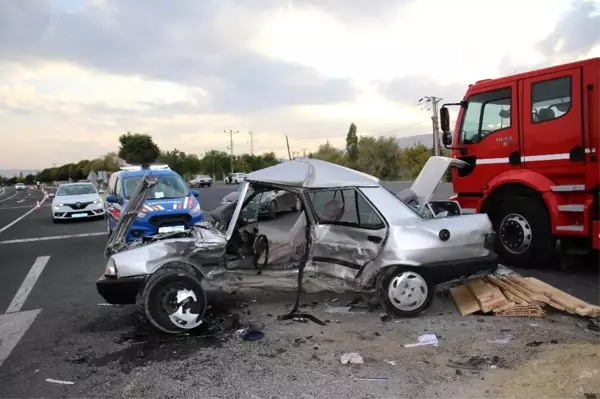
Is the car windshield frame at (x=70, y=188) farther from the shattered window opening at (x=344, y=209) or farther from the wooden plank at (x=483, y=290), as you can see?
the wooden plank at (x=483, y=290)

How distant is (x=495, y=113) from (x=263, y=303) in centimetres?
458

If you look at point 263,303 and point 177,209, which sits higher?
point 177,209

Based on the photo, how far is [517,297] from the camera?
17.2 ft

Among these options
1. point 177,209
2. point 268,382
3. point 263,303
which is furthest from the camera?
point 177,209

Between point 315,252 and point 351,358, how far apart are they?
160 centimetres

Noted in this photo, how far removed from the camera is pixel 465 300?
5.46 meters

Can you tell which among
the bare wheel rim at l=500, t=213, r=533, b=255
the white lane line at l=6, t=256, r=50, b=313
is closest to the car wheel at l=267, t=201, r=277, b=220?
the white lane line at l=6, t=256, r=50, b=313

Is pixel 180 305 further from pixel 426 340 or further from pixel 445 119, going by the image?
pixel 445 119

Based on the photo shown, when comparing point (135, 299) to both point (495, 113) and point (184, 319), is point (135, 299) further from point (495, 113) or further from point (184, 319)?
point (495, 113)

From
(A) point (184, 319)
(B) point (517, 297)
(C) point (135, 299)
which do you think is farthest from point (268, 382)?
(B) point (517, 297)

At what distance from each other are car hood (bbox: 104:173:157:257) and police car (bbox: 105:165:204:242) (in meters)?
3.58

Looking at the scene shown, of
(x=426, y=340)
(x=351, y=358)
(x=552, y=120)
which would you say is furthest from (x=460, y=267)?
(x=552, y=120)

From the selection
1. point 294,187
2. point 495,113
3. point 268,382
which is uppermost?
point 495,113

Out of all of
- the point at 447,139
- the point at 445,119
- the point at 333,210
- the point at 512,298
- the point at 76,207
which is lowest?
the point at 512,298
